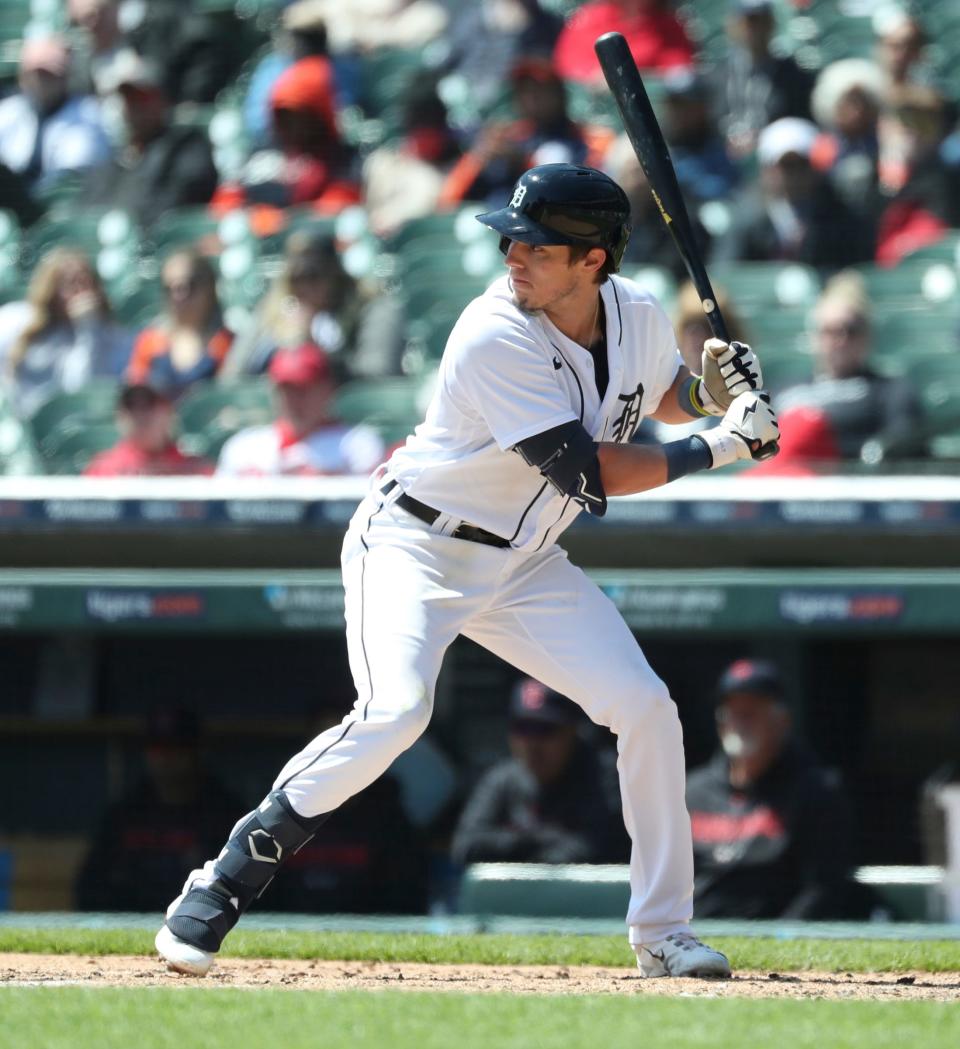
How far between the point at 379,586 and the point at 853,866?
262 centimetres

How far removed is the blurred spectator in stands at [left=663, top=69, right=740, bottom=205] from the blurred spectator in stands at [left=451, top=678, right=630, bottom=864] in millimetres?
2584

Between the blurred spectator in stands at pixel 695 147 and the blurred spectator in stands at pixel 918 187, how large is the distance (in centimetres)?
62

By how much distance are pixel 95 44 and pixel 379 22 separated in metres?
1.42

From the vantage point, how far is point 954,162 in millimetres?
7574

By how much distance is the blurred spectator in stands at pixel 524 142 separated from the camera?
7.87 m

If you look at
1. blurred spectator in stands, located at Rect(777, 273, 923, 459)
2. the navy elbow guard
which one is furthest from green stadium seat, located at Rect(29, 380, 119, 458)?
the navy elbow guard

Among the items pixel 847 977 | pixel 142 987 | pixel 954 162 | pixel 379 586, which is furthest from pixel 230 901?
pixel 954 162

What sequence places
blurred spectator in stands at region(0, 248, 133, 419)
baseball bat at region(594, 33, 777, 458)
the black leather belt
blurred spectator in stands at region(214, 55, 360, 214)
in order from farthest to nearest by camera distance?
blurred spectator in stands at region(214, 55, 360, 214) < blurred spectator in stands at region(0, 248, 133, 419) < baseball bat at region(594, 33, 777, 458) < the black leather belt

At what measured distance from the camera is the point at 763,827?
230 inches

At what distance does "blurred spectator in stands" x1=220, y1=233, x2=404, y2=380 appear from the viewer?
7234 millimetres

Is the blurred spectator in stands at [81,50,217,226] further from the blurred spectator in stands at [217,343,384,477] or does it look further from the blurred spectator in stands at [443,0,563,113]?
the blurred spectator in stands at [217,343,384,477]

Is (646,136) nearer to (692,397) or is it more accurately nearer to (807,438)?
(692,397)

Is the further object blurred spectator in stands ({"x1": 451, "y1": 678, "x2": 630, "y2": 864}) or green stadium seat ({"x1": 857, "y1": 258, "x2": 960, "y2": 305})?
green stadium seat ({"x1": 857, "y1": 258, "x2": 960, "y2": 305})

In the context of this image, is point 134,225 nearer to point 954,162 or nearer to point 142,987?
point 954,162
